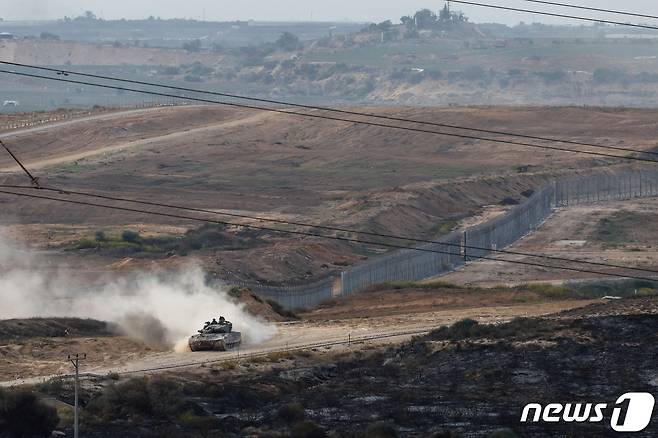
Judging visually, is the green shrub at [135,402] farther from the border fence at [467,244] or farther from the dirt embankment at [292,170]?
the dirt embankment at [292,170]

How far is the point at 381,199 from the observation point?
120 metres

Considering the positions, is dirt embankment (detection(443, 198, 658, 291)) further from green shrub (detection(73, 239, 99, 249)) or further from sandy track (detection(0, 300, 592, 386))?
green shrub (detection(73, 239, 99, 249))

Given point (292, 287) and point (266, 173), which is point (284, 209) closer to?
point (266, 173)

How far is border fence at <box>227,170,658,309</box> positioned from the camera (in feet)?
281

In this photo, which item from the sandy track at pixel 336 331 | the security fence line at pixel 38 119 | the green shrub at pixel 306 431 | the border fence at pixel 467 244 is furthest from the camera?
the security fence line at pixel 38 119

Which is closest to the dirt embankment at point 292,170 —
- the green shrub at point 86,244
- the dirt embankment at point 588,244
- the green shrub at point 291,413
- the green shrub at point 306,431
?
the green shrub at point 86,244

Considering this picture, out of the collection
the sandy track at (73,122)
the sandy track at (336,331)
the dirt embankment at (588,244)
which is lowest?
the dirt embankment at (588,244)

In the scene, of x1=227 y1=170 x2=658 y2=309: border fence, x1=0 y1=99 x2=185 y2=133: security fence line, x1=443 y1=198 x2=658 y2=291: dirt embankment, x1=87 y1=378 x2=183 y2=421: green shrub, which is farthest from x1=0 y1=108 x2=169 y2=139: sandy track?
x1=87 y1=378 x2=183 y2=421: green shrub

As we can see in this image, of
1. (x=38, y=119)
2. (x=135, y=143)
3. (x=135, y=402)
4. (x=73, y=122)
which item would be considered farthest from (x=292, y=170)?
(x=135, y=402)

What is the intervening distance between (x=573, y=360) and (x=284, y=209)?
63.6m

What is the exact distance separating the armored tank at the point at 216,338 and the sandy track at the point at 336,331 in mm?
510

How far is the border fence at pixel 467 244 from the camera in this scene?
8571 cm

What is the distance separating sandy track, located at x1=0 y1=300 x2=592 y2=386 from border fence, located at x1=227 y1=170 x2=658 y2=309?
10306 millimetres

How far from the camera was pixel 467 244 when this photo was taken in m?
101
